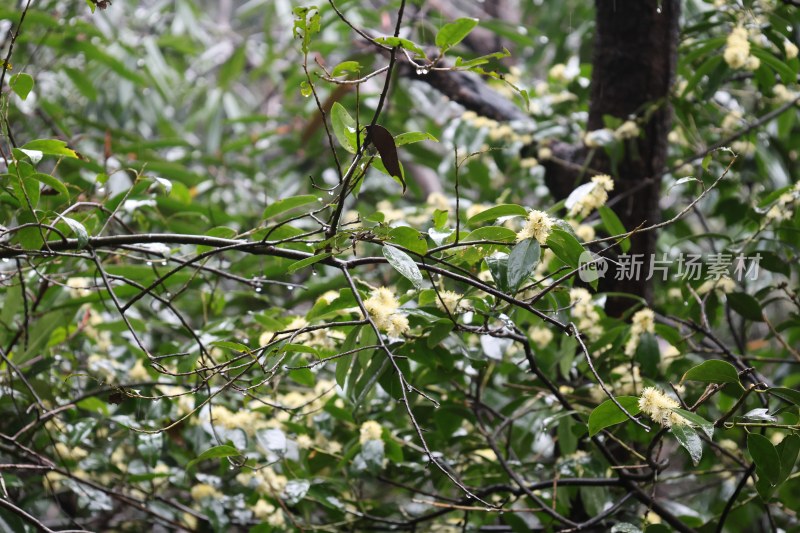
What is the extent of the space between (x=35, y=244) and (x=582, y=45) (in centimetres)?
124

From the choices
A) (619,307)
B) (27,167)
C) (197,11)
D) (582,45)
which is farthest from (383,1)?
(27,167)

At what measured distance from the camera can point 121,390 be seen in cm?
67

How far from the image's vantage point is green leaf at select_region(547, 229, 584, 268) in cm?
67

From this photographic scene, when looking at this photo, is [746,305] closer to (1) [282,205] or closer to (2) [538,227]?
(2) [538,227]

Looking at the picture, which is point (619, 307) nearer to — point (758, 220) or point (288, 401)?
point (758, 220)

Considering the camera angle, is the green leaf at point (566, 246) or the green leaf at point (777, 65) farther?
the green leaf at point (777, 65)

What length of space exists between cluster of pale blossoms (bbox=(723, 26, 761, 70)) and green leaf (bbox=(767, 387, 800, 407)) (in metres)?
0.55

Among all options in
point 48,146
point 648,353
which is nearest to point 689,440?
point 648,353

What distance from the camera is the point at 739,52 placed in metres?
1.05

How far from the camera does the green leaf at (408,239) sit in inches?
27.2

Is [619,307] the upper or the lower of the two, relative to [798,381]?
upper

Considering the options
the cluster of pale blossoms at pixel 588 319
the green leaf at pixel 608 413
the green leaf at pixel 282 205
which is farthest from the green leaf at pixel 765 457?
the green leaf at pixel 282 205

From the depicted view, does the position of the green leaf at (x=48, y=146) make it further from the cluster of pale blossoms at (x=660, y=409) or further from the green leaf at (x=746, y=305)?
the green leaf at (x=746, y=305)

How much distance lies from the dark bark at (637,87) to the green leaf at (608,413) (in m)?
0.49
